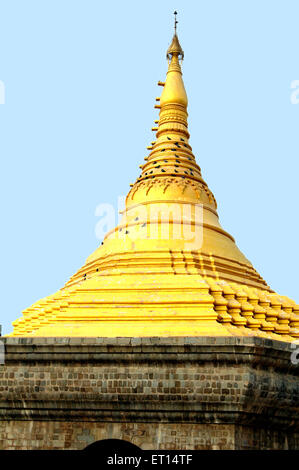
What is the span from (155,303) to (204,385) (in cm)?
269

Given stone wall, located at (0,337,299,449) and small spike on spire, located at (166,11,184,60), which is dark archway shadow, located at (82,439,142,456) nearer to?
stone wall, located at (0,337,299,449)

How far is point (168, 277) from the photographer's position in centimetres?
1412

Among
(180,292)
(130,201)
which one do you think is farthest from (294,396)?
(130,201)

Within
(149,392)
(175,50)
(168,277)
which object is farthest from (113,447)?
(175,50)

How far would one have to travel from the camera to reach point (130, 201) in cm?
1828

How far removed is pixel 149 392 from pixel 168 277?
369 centimetres

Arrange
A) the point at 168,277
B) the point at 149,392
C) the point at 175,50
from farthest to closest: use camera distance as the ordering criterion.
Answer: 1. the point at 175,50
2. the point at 168,277
3. the point at 149,392

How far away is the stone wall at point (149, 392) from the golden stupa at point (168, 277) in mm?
1129

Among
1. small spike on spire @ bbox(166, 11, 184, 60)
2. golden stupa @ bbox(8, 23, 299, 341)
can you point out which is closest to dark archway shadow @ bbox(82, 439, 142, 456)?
golden stupa @ bbox(8, 23, 299, 341)

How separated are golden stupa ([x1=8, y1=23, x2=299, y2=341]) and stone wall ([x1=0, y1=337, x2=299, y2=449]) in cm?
113

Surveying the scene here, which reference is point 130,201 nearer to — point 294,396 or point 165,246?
point 165,246

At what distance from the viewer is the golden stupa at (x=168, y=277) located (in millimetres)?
12781

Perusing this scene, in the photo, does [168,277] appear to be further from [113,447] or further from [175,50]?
[175,50]
